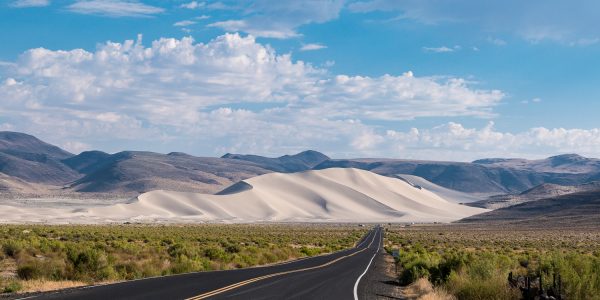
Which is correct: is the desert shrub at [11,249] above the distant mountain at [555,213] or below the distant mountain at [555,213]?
above

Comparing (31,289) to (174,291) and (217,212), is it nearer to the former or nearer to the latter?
(174,291)

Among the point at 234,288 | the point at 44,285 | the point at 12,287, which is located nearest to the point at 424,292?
the point at 234,288

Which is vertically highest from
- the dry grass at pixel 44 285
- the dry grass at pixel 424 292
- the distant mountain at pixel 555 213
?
the dry grass at pixel 44 285

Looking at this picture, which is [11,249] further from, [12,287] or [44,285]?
[12,287]

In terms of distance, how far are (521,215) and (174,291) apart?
16378 cm

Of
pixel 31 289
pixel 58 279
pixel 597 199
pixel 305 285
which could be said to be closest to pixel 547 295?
pixel 305 285

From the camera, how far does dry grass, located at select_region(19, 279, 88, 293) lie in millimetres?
19344

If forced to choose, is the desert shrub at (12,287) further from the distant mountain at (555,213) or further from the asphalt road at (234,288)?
the distant mountain at (555,213)

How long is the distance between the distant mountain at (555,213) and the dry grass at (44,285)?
119m

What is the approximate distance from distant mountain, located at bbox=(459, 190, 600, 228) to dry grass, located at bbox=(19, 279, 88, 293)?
119m

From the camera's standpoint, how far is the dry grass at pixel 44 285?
19.3 meters

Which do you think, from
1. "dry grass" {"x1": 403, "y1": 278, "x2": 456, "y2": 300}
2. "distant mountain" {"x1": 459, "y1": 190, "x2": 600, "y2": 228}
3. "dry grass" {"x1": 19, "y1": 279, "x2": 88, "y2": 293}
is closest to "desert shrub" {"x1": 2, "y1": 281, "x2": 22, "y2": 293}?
"dry grass" {"x1": 19, "y1": 279, "x2": 88, "y2": 293}

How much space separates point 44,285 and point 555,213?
509ft

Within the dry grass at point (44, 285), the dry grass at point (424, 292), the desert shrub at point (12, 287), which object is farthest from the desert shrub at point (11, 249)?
the dry grass at point (424, 292)
